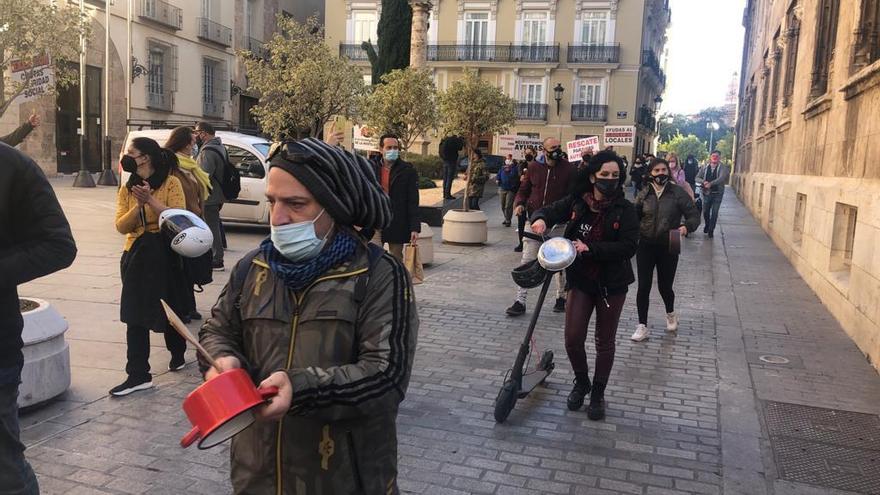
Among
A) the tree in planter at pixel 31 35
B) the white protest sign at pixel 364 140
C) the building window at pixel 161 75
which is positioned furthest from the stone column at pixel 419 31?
the building window at pixel 161 75

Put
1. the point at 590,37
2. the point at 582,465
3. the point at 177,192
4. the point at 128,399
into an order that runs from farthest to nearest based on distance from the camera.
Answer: the point at 590,37 → the point at 177,192 → the point at 128,399 → the point at 582,465

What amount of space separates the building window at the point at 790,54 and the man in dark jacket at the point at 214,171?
12.7m

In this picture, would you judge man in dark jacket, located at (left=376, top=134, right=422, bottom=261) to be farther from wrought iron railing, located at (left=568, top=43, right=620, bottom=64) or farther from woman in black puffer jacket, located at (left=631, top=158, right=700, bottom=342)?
wrought iron railing, located at (left=568, top=43, right=620, bottom=64)

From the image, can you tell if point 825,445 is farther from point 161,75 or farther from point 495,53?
point 495,53

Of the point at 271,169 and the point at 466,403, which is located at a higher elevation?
the point at 271,169

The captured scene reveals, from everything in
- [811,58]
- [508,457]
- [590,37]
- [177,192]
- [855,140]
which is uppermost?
[590,37]

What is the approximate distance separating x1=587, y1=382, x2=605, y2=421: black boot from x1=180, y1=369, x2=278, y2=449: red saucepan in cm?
367

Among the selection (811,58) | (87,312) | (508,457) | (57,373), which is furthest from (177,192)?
(811,58)

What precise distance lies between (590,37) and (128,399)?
39.5 metres

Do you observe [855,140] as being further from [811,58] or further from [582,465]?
[582,465]

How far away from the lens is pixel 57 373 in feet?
15.3

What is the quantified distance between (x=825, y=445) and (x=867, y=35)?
20.9ft

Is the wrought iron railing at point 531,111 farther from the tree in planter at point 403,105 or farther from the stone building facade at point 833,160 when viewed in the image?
the stone building facade at point 833,160

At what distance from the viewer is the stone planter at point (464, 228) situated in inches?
536
